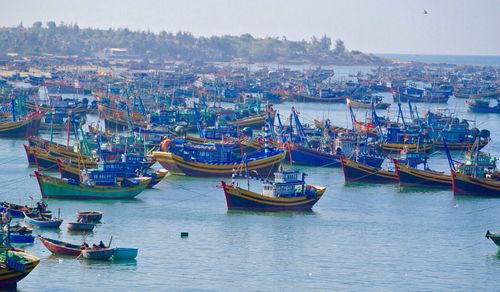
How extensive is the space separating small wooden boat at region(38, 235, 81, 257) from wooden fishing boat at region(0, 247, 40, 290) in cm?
481

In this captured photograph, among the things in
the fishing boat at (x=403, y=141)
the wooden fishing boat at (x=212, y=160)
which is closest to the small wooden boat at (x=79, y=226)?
the wooden fishing boat at (x=212, y=160)

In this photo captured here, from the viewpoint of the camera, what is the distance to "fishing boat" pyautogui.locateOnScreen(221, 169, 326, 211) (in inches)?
2239

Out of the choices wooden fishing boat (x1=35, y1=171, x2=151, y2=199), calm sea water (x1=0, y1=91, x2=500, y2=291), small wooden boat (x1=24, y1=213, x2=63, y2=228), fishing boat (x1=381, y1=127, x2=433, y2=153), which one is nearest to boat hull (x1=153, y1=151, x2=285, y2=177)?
calm sea water (x1=0, y1=91, x2=500, y2=291)

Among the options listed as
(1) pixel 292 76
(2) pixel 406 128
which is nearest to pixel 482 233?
(2) pixel 406 128

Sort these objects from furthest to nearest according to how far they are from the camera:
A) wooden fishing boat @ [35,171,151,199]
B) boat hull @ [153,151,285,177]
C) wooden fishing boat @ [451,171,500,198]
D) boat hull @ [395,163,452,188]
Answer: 1. boat hull @ [153,151,285,177]
2. boat hull @ [395,163,452,188]
3. wooden fishing boat @ [451,171,500,198]
4. wooden fishing boat @ [35,171,151,199]

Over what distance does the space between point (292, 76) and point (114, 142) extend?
100 meters

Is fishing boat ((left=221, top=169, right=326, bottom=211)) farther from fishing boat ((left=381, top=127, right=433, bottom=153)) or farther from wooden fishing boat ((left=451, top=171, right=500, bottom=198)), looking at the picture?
fishing boat ((left=381, top=127, right=433, bottom=153))

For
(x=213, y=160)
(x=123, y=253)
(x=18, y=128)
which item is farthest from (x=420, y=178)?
(x=18, y=128)

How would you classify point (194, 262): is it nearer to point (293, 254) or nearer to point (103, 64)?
point (293, 254)

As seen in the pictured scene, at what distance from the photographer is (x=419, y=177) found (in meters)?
66.3

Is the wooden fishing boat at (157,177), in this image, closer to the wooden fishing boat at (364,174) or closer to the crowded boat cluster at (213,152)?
the crowded boat cluster at (213,152)

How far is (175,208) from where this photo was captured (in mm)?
58156

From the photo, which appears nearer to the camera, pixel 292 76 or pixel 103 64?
pixel 292 76

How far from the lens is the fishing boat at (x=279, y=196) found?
56875mm
